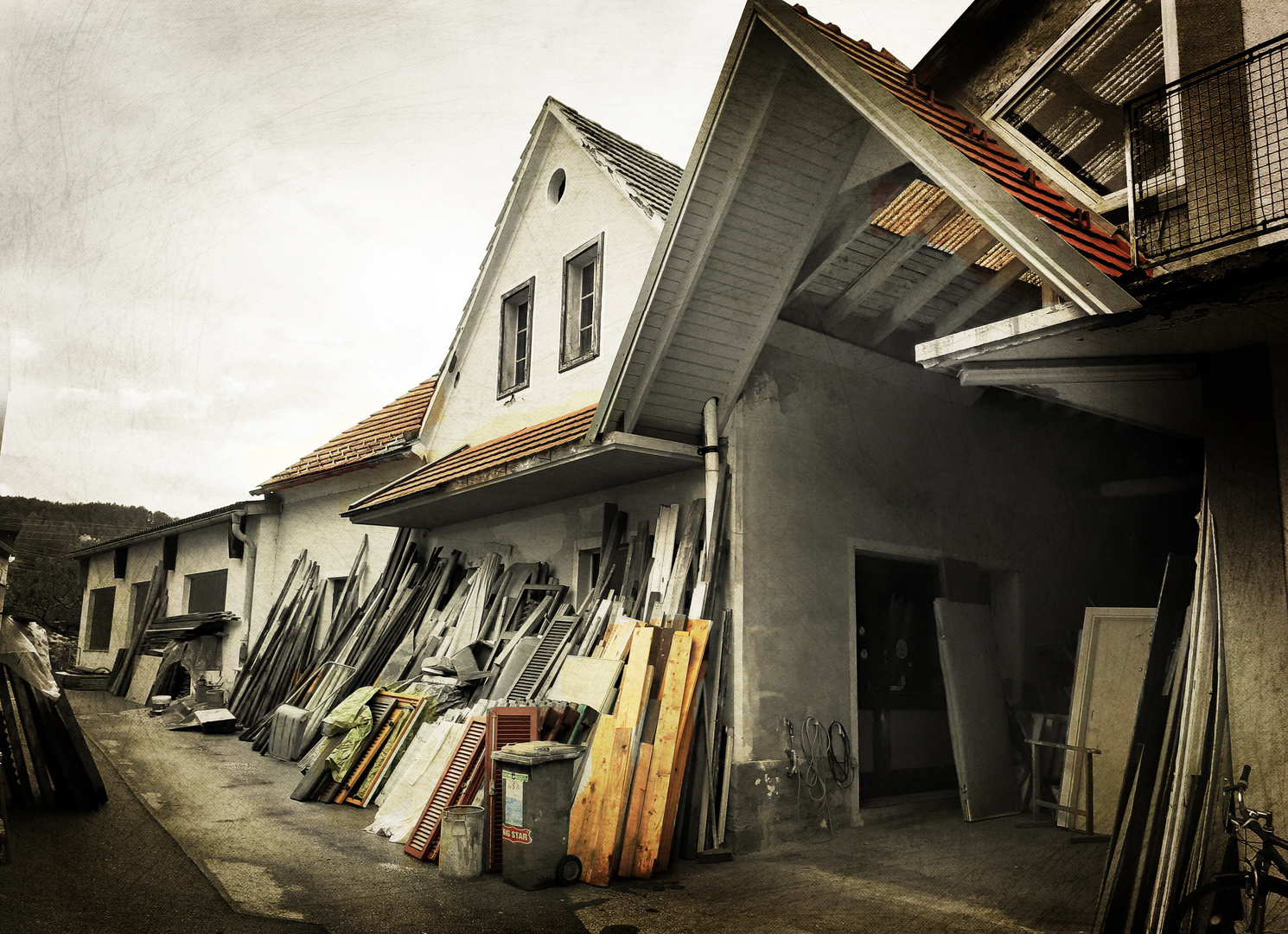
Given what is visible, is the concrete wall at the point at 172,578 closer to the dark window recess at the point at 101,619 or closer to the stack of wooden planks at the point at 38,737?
the dark window recess at the point at 101,619

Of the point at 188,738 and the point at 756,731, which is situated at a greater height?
the point at 756,731

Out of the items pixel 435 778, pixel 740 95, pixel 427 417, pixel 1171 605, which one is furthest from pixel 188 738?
pixel 1171 605

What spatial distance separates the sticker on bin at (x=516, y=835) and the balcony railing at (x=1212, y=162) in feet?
18.5

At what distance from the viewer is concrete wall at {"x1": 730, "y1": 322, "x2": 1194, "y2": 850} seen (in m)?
8.05

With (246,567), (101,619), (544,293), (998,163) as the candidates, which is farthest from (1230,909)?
(101,619)

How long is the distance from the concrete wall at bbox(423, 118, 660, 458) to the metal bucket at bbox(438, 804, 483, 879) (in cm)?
508

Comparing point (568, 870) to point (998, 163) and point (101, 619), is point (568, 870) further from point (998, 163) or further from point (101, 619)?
point (101, 619)

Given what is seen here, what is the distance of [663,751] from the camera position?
279 inches

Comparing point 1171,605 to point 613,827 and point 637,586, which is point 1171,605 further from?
point 637,586

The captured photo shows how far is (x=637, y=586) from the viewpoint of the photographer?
8875mm

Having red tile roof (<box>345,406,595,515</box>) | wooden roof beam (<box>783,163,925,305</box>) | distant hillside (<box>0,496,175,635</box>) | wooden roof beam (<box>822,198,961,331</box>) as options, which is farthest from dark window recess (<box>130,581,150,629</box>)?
wooden roof beam (<box>783,163,925,305</box>)

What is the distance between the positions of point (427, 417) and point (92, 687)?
1331cm

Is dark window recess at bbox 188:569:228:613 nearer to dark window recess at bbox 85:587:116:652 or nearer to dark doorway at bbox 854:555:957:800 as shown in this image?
dark window recess at bbox 85:587:116:652

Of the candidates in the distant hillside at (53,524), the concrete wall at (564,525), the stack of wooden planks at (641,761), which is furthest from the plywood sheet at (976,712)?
the distant hillside at (53,524)
